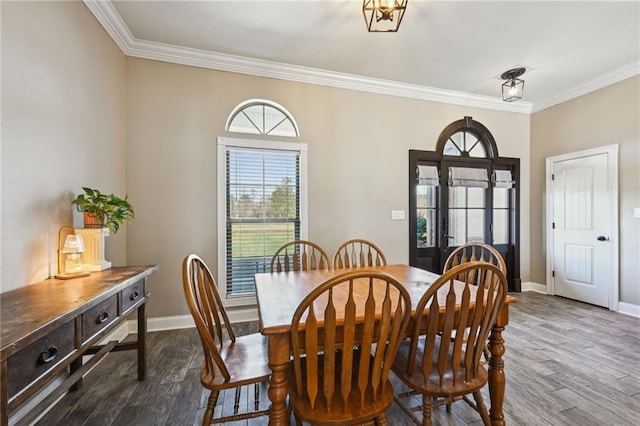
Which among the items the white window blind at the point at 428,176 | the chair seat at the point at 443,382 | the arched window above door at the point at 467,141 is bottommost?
the chair seat at the point at 443,382

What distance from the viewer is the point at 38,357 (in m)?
1.02

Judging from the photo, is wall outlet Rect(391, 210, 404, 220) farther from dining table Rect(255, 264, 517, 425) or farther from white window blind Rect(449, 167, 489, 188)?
dining table Rect(255, 264, 517, 425)

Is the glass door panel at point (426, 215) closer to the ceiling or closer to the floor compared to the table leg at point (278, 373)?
closer to the ceiling

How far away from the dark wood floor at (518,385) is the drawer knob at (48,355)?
842 millimetres

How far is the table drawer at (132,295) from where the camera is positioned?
5.79ft

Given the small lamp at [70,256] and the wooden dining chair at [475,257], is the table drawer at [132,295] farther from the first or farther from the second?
the wooden dining chair at [475,257]

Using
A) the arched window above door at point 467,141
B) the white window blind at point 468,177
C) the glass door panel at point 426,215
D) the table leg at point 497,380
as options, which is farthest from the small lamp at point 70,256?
the white window blind at point 468,177

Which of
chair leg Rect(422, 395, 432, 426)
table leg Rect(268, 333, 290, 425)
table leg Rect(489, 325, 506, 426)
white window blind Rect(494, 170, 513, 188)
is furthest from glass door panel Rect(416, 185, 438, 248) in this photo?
table leg Rect(268, 333, 290, 425)

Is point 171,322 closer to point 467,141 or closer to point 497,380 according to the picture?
point 497,380

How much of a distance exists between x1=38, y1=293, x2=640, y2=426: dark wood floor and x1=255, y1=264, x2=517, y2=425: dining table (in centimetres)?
41

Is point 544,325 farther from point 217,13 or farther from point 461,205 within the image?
point 217,13

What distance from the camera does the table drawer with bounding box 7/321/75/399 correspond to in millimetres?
903

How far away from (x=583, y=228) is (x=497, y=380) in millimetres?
3553

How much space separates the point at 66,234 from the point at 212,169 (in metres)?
1.40
